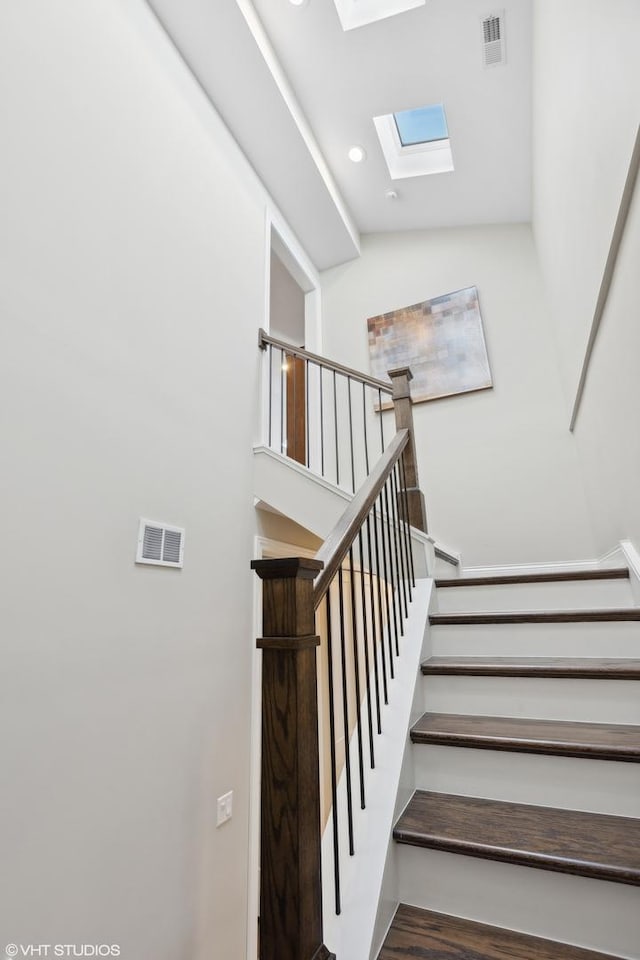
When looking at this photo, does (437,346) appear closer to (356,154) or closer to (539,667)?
(356,154)

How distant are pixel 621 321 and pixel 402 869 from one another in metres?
1.95

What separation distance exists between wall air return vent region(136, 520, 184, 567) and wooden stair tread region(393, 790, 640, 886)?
129 centimetres

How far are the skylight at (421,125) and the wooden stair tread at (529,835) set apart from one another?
444 cm

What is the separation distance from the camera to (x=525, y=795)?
4.46 feet

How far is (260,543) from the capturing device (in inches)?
112

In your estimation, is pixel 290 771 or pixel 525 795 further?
pixel 525 795

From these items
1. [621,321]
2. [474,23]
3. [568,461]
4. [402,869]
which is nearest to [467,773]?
[402,869]

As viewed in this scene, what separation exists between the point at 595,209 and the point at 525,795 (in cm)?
216

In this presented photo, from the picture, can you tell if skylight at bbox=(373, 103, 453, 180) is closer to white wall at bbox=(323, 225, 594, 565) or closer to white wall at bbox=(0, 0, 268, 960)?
white wall at bbox=(323, 225, 594, 565)

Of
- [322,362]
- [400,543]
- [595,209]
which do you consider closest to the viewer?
[595,209]

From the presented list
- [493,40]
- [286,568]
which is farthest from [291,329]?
[286,568]

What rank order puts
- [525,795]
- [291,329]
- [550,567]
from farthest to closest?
1. [291,329]
2. [550,567]
3. [525,795]

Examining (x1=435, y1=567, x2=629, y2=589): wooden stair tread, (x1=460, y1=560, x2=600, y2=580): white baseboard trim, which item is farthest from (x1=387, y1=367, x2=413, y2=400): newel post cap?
(x1=460, y1=560, x2=600, y2=580): white baseboard trim

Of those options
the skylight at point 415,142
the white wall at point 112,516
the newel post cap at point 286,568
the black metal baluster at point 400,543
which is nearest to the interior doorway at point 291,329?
the skylight at point 415,142
